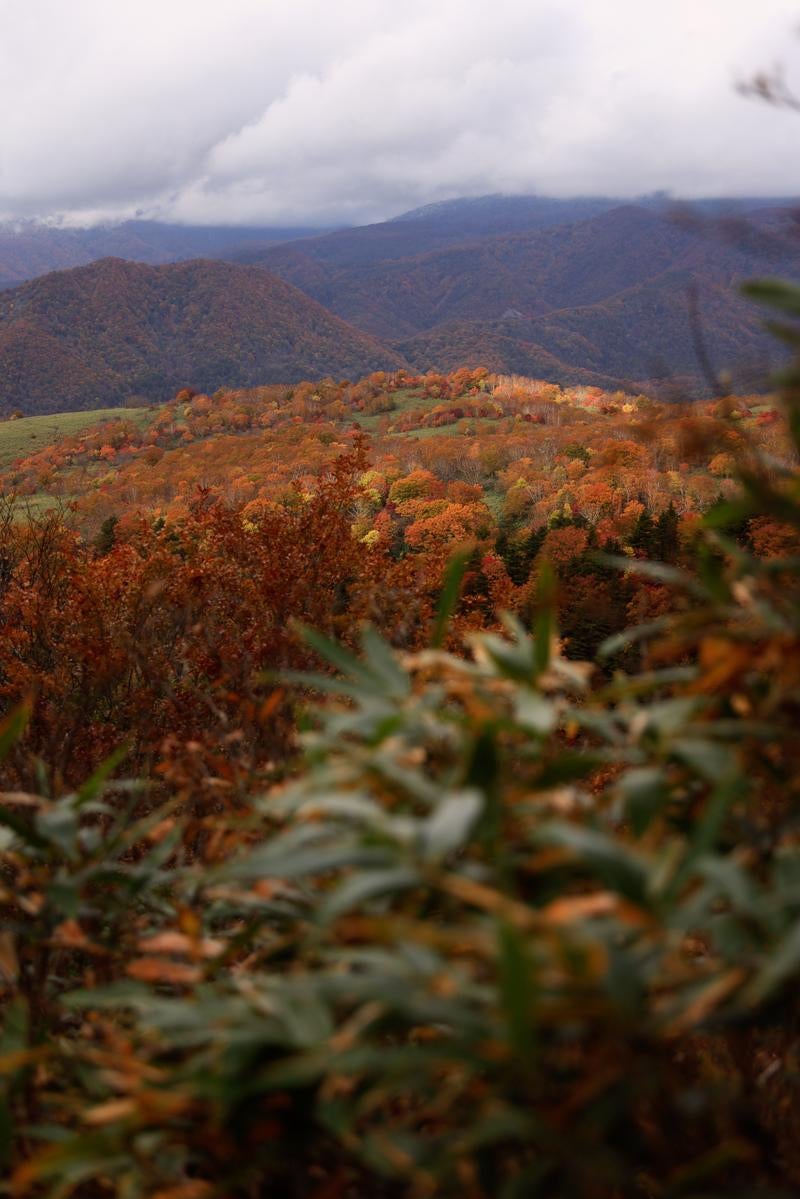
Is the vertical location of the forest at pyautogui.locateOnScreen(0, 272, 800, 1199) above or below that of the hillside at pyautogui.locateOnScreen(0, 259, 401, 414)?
below

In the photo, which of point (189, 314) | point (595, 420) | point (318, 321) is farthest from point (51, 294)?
point (595, 420)

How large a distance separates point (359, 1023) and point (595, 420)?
7476cm

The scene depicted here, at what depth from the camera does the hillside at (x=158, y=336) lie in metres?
141

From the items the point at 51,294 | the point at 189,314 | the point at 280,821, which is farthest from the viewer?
the point at 189,314

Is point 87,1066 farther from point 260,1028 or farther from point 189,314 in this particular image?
point 189,314

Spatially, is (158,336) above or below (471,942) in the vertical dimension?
above

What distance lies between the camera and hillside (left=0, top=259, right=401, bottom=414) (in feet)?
463

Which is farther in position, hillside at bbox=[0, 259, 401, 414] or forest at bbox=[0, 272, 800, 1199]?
hillside at bbox=[0, 259, 401, 414]

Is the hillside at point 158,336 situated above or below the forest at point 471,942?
above

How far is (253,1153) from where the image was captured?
101 cm

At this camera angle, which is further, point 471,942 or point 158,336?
point 158,336

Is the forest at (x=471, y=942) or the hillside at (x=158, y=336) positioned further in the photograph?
the hillside at (x=158, y=336)

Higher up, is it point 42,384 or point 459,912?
point 42,384

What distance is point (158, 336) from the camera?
6713 inches
